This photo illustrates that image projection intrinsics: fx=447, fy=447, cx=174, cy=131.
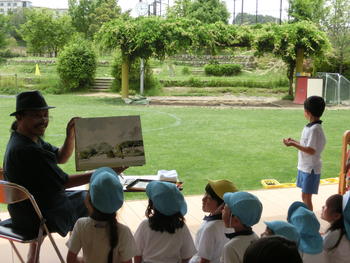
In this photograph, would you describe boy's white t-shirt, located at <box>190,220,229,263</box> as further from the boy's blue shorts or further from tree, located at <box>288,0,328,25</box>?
tree, located at <box>288,0,328,25</box>

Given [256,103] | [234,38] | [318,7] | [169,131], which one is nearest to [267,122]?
[169,131]

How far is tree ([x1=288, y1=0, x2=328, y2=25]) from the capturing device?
66.6 ft

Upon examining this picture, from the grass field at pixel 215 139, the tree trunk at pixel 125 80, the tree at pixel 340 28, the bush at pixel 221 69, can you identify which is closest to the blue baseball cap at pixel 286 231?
the grass field at pixel 215 139

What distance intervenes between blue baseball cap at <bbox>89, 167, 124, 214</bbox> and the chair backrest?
1.22 ft

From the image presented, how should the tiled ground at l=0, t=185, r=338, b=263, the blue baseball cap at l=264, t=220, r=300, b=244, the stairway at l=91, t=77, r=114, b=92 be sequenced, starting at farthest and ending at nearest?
the stairway at l=91, t=77, r=114, b=92 < the tiled ground at l=0, t=185, r=338, b=263 < the blue baseball cap at l=264, t=220, r=300, b=244

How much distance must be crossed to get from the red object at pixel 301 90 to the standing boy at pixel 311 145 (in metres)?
11.3

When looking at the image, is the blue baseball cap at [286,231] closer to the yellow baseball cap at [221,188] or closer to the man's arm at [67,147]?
the yellow baseball cap at [221,188]

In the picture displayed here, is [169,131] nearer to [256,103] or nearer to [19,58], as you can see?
[256,103]

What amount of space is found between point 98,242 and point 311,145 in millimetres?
2090

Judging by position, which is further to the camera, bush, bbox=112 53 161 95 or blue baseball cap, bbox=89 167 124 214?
bush, bbox=112 53 161 95

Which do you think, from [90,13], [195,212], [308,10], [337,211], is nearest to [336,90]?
[308,10]

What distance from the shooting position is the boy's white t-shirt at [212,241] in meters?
2.08

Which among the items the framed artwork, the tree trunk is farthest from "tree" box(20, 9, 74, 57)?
the framed artwork

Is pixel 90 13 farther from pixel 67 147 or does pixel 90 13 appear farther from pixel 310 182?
pixel 67 147
